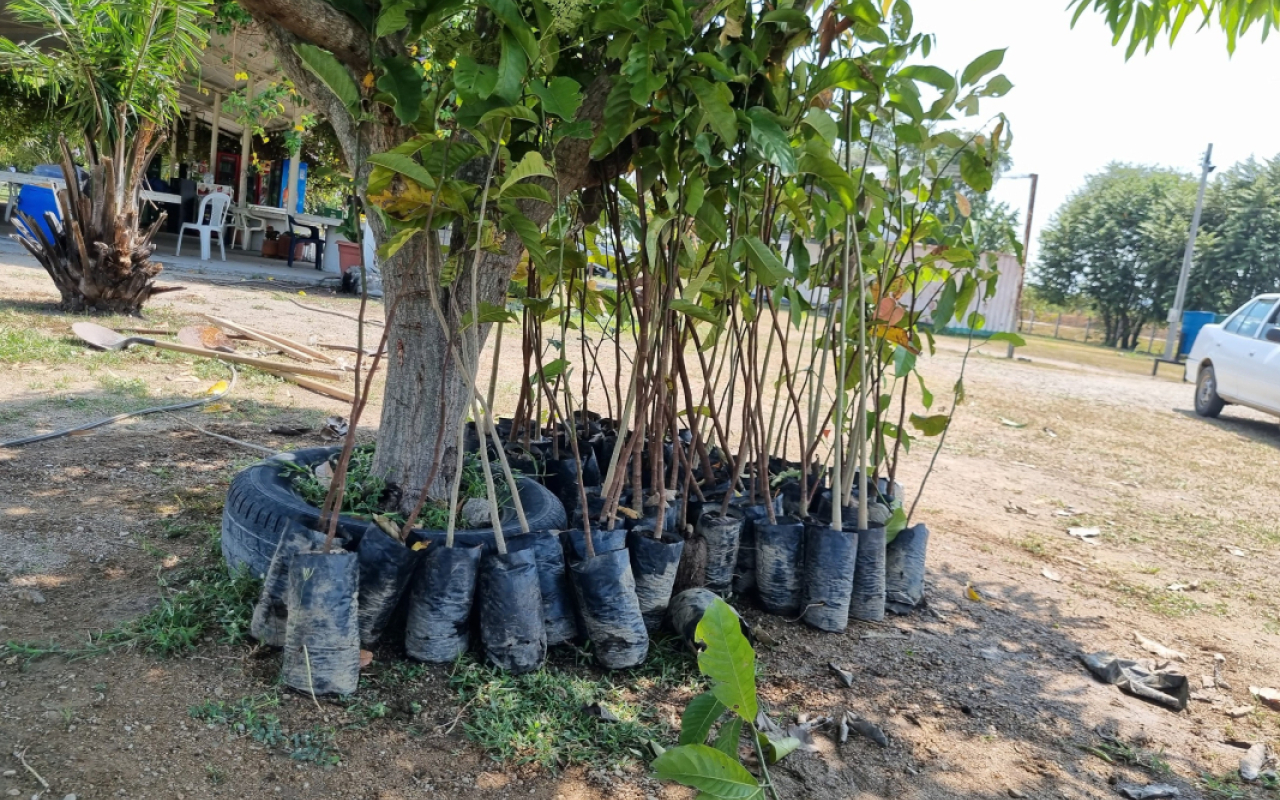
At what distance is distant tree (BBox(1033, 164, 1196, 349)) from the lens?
32.5 m

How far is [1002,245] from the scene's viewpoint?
3145mm

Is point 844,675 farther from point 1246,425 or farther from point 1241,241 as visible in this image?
point 1241,241

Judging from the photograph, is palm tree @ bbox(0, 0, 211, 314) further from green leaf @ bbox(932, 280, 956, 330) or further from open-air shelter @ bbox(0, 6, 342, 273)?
green leaf @ bbox(932, 280, 956, 330)

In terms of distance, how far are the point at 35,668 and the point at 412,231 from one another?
4.19 feet

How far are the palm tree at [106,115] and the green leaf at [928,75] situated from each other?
226 inches

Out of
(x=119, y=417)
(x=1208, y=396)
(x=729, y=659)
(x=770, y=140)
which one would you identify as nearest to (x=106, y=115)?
(x=119, y=417)

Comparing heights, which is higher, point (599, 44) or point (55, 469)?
point (599, 44)

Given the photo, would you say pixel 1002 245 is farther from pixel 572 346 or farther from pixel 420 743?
pixel 572 346

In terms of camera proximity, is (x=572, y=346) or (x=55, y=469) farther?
(x=572, y=346)

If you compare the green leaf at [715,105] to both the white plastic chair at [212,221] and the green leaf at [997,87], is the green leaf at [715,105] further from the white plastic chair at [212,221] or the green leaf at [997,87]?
the white plastic chair at [212,221]

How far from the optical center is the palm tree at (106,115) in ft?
20.8

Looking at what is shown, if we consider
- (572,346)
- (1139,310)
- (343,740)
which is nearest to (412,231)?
(343,740)

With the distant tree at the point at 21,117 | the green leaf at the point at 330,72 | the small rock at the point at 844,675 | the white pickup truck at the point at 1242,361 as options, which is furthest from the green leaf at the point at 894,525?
the distant tree at the point at 21,117

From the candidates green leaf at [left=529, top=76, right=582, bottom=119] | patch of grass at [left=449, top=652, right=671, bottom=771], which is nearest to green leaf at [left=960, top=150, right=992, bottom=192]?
green leaf at [left=529, top=76, right=582, bottom=119]
